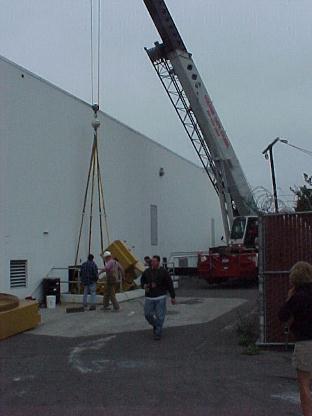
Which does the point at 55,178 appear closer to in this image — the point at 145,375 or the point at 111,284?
the point at 111,284

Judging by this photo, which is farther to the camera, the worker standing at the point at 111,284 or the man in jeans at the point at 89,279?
the man in jeans at the point at 89,279

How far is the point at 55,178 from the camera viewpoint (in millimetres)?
23172

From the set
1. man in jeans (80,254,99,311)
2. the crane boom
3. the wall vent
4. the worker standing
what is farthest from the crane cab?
the wall vent

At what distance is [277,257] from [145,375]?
11.1ft

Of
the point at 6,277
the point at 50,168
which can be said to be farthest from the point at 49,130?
the point at 6,277

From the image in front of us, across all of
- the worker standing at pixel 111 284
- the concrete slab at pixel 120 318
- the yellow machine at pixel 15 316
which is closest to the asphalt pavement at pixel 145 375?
the yellow machine at pixel 15 316

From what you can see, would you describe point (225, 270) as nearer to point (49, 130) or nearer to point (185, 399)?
point (49, 130)

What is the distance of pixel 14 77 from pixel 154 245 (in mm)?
14264

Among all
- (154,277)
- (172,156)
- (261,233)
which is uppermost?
(172,156)

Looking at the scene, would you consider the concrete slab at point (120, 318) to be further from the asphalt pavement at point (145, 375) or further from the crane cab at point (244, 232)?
the crane cab at point (244, 232)

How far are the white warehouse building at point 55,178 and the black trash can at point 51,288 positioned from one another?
313mm

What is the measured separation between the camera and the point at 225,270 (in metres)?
26.2

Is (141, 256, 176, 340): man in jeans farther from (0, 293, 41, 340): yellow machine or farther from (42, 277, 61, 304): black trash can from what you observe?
(42, 277, 61, 304): black trash can

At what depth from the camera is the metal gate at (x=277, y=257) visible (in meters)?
12.0
